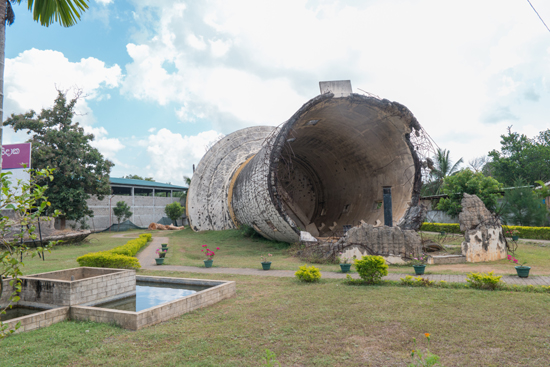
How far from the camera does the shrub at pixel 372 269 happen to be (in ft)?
25.4

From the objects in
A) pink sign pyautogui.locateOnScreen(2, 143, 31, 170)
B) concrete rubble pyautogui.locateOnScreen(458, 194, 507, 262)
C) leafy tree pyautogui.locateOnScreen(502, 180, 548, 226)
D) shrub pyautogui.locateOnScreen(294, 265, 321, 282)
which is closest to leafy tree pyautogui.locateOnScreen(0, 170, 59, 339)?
shrub pyautogui.locateOnScreen(294, 265, 321, 282)

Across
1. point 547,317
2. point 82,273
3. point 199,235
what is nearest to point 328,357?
point 547,317

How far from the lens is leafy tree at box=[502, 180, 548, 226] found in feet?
65.1

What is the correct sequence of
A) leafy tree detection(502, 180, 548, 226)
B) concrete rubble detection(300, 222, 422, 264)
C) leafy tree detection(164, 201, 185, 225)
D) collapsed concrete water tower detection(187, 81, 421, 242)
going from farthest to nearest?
leafy tree detection(164, 201, 185, 225), leafy tree detection(502, 180, 548, 226), collapsed concrete water tower detection(187, 81, 421, 242), concrete rubble detection(300, 222, 422, 264)

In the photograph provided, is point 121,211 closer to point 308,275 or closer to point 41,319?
point 308,275

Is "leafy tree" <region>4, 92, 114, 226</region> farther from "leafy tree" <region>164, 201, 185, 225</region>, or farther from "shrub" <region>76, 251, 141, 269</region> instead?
"shrub" <region>76, 251, 141, 269</region>

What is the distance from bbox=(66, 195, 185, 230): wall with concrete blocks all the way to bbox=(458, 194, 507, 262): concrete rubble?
80.7ft

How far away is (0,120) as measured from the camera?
2.60 metres

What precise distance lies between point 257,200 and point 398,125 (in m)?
6.27

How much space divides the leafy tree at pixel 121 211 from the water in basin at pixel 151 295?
73.6 feet

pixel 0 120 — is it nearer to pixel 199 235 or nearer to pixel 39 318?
pixel 39 318

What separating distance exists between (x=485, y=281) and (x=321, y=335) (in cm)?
418

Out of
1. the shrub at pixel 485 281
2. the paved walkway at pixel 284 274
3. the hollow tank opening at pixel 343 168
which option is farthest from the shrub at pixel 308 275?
the hollow tank opening at pixel 343 168

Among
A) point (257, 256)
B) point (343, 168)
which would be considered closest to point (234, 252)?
point (257, 256)
